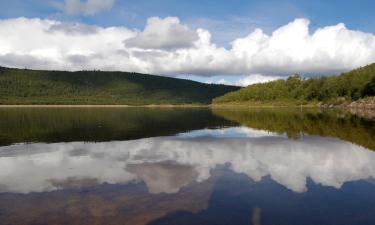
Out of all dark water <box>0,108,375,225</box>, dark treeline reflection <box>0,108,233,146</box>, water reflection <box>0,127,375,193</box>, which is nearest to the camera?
dark water <box>0,108,375,225</box>

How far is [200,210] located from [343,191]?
831 cm

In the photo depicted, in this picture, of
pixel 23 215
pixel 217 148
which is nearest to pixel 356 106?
pixel 217 148

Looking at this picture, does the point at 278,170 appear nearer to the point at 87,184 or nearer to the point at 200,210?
the point at 200,210

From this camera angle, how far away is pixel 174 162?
27.1 meters

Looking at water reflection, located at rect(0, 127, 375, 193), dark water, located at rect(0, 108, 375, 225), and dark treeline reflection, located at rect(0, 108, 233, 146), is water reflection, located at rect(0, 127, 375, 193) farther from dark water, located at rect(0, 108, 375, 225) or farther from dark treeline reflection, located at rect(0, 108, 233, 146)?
dark treeline reflection, located at rect(0, 108, 233, 146)

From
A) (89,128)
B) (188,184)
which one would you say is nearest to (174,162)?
(188,184)

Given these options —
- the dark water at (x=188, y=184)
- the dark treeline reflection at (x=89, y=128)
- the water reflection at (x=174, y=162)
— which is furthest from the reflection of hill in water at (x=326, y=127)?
the dark treeline reflection at (x=89, y=128)

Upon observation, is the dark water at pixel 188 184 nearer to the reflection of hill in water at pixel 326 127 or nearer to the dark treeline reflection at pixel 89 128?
the reflection of hill in water at pixel 326 127

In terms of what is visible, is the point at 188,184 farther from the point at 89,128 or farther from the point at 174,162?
the point at 89,128

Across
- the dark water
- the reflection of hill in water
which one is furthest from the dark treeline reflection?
the reflection of hill in water

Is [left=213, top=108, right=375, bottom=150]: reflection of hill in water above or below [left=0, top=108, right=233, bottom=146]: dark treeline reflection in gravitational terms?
above

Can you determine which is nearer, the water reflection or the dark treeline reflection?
the water reflection

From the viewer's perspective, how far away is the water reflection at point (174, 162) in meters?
21.2

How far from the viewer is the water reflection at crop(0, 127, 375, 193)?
69.6 ft
